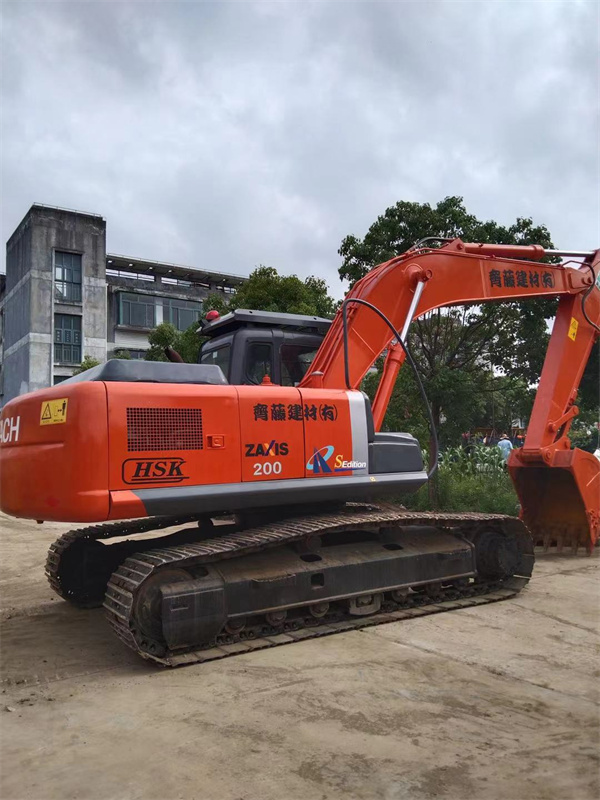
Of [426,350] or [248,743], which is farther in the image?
[426,350]

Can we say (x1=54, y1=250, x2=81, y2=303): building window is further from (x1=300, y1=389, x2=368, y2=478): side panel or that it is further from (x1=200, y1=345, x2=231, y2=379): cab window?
(x1=300, y1=389, x2=368, y2=478): side panel

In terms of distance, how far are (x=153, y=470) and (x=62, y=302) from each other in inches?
1455

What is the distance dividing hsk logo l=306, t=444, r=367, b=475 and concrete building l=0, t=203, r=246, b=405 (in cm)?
3091

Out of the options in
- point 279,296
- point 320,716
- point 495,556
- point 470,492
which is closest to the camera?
point 320,716

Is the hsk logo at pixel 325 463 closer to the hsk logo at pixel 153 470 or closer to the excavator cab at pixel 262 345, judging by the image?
the excavator cab at pixel 262 345

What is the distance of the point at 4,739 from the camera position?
3.40 m

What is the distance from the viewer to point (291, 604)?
5.21 m

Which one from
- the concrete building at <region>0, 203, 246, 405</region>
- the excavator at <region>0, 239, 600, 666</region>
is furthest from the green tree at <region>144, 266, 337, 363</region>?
the concrete building at <region>0, 203, 246, 405</region>

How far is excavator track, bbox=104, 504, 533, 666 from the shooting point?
4613 mm

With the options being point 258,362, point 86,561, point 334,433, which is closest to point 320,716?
point 334,433

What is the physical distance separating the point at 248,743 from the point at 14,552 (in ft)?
24.4

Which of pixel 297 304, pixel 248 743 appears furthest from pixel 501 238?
pixel 248 743

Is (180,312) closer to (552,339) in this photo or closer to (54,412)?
(552,339)

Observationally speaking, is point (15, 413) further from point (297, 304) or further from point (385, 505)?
point (297, 304)
